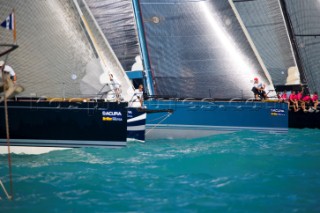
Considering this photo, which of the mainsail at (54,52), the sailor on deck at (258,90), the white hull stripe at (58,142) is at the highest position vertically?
the mainsail at (54,52)

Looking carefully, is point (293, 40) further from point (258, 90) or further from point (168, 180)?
point (168, 180)

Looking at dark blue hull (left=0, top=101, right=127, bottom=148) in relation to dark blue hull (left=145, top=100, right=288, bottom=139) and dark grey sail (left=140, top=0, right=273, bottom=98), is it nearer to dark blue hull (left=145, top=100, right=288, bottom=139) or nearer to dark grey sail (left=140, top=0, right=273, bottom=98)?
dark blue hull (left=145, top=100, right=288, bottom=139)

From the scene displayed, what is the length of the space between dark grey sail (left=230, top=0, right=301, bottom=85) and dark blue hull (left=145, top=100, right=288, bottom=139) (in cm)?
575

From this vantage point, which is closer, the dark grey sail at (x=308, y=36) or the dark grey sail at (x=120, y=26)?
the dark grey sail at (x=120, y=26)

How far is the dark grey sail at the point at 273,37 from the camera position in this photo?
2189 cm

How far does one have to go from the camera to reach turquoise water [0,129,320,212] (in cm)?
708

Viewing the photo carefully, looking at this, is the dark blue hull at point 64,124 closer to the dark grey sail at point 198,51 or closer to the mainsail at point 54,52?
the mainsail at point 54,52

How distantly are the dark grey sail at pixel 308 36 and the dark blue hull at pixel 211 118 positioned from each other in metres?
6.53

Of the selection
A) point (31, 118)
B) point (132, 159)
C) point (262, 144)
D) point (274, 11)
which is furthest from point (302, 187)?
point (274, 11)

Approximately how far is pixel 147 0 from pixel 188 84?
415 centimetres

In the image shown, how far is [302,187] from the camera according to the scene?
816 cm

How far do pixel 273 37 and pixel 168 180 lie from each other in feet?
51.6

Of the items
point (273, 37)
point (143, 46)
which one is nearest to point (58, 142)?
point (143, 46)

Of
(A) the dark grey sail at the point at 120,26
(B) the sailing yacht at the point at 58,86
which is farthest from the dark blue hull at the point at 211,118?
(B) the sailing yacht at the point at 58,86
